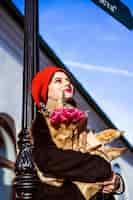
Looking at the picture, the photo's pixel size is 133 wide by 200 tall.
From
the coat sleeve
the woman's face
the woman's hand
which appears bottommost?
the woman's hand

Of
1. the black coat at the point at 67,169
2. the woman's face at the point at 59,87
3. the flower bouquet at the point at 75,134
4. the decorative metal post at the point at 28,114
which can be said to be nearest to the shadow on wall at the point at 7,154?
the woman's face at the point at 59,87

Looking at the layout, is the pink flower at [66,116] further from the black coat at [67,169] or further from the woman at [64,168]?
the black coat at [67,169]

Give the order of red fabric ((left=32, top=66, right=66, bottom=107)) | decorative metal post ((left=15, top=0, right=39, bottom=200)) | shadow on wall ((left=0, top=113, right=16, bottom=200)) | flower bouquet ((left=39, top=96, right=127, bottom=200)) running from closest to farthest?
decorative metal post ((left=15, top=0, right=39, bottom=200)), flower bouquet ((left=39, top=96, right=127, bottom=200)), red fabric ((left=32, top=66, right=66, bottom=107)), shadow on wall ((left=0, top=113, right=16, bottom=200))

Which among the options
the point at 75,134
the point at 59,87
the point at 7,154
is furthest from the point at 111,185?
the point at 7,154

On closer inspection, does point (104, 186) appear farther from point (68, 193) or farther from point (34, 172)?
point (34, 172)

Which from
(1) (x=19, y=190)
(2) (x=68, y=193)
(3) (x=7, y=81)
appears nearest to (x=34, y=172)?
(1) (x=19, y=190)

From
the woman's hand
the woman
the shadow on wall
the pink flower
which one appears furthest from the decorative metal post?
the shadow on wall

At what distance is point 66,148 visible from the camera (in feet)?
7.59

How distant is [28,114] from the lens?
2.06 m

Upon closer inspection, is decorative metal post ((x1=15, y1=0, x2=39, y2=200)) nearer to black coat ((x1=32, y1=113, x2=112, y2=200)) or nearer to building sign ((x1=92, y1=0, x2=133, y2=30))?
black coat ((x1=32, y1=113, x2=112, y2=200))

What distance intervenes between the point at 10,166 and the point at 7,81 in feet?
3.09

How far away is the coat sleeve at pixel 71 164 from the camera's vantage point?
2178mm

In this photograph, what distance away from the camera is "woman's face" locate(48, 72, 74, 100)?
2.60 m

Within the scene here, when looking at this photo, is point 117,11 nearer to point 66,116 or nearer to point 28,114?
point 66,116
